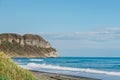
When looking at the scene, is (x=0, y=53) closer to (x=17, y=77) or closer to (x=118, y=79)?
(x=17, y=77)

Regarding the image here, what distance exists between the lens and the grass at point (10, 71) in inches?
376

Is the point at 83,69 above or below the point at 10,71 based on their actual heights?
above

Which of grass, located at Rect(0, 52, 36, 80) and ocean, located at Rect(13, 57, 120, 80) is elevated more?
ocean, located at Rect(13, 57, 120, 80)

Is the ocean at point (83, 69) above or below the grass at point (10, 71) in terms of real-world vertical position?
above

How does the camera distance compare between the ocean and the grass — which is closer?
the grass

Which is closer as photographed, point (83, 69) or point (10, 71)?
point (10, 71)

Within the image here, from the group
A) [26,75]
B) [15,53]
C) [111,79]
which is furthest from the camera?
[15,53]

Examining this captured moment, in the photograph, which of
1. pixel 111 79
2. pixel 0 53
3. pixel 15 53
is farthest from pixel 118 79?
pixel 15 53

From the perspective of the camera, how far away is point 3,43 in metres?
199

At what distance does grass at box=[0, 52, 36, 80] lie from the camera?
31.4 feet

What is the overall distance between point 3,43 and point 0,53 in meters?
190

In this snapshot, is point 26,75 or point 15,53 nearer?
point 26,75

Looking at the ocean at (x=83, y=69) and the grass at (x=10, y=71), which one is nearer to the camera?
the grass at (x=10, y=71)

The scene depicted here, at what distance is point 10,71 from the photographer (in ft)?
32.1
